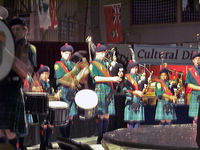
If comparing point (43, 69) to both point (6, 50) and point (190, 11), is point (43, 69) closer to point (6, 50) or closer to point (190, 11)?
point (6, 50)

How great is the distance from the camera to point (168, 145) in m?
1.52

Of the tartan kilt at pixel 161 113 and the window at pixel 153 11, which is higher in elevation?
the window at pixel 153 11

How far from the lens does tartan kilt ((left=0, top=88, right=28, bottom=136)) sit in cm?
375

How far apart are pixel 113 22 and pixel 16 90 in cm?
910

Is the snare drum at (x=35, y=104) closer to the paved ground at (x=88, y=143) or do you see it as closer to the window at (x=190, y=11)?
the paved ground at (x=88, y=143)

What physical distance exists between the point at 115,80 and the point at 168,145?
544 centimetres

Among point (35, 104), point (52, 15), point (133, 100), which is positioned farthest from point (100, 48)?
point (35, 104)

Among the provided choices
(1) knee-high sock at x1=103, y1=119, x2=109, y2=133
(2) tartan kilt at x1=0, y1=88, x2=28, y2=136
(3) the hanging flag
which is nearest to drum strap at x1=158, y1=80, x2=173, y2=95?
(1) knee-high sock at x1=103, y1=119, x2=109, y2=133

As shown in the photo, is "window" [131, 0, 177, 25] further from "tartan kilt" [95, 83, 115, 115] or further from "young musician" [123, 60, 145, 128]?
"tartan kilt" [95, 83, 115, 115]

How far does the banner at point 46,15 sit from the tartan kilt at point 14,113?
15.3ft

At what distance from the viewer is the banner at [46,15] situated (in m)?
8.30

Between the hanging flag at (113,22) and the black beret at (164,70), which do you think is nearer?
the black beret at (164,70)

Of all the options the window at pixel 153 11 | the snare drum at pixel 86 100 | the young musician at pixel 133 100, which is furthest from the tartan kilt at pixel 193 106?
the window at pixel 153 11

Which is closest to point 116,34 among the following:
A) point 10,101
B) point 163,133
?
point 10,101
